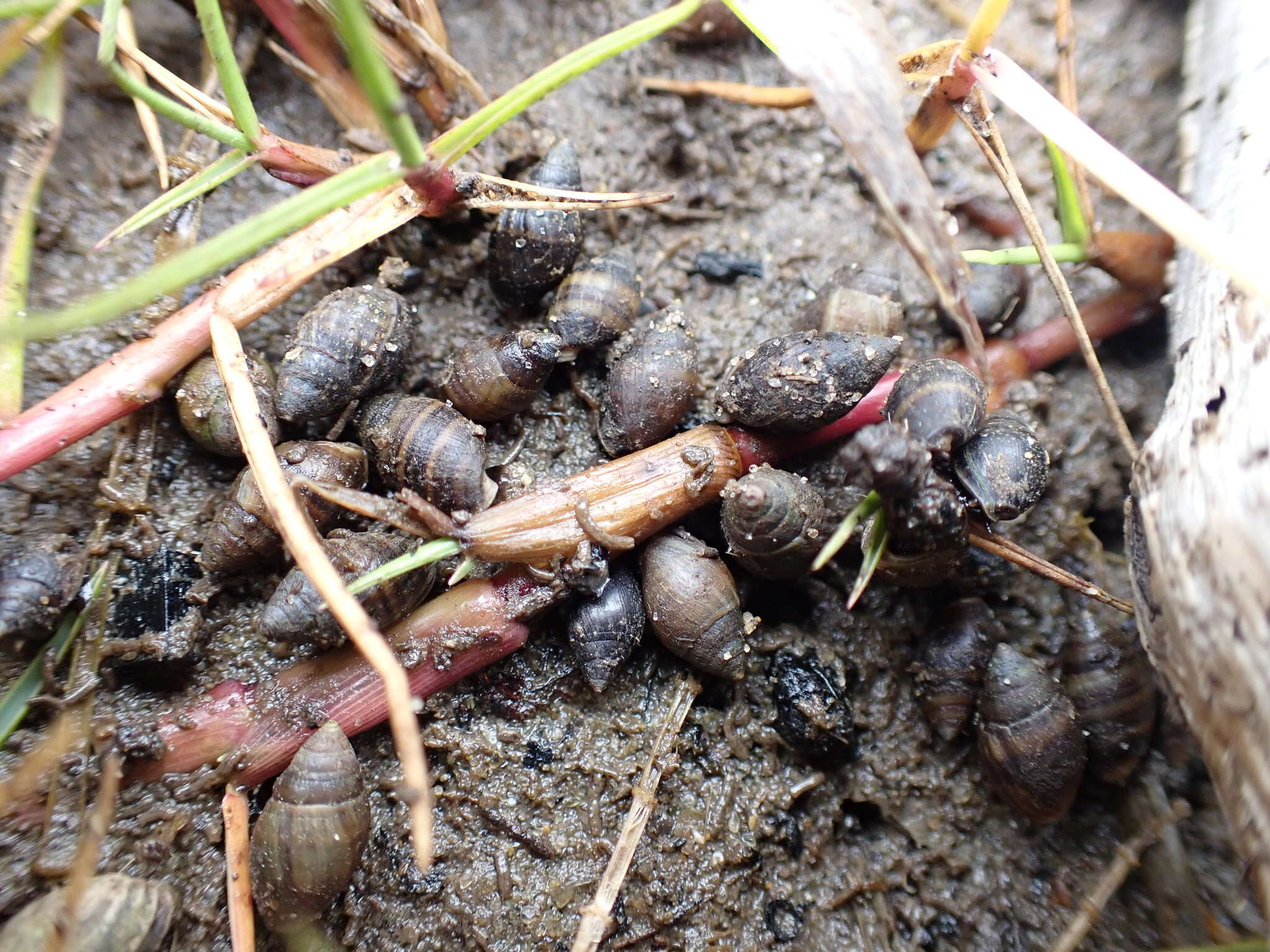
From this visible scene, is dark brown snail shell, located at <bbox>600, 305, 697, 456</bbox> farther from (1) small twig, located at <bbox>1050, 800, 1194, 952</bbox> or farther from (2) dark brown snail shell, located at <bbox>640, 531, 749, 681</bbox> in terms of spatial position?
(1) small twig, located at <bbox>1050, 800, 1194, 952</bbox>

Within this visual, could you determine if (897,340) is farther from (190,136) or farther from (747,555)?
(190,136)

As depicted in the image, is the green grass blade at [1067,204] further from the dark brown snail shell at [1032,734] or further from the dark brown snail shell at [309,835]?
the dark brown snail shell at [309,835]

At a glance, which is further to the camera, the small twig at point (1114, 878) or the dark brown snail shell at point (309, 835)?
the small twig at point (1114, 878)

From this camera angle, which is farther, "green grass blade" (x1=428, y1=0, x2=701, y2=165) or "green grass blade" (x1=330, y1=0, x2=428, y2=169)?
"green grass blade" (x1=428, y1=0, x2=701, y2=165)

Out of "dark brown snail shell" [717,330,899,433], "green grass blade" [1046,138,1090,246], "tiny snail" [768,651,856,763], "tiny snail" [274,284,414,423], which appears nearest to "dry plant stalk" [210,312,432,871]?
"tiny snail" [274,284,414,423]

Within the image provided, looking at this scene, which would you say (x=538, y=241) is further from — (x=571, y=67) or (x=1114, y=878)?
(x=1114, y=878)

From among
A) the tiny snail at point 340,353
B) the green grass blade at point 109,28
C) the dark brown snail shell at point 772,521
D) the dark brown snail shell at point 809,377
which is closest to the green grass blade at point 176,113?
the green grass blade at point 109,28
